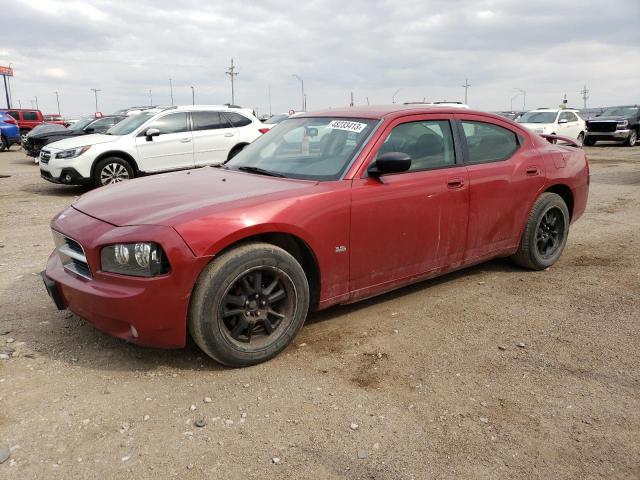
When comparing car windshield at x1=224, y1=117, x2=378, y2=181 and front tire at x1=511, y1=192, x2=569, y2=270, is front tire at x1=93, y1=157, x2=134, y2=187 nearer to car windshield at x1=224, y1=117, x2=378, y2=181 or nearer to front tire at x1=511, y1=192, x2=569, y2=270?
car windshield at x1=224, y1=117, x2=378, y2=181

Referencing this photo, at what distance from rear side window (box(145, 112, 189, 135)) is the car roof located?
670cm

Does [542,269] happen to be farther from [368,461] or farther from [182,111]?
[182,111]

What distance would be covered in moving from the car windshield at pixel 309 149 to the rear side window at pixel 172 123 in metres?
6.69

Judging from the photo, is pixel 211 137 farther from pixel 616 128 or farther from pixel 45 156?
pixel 616 128

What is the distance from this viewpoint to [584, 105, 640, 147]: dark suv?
23344mm

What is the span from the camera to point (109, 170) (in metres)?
9.99

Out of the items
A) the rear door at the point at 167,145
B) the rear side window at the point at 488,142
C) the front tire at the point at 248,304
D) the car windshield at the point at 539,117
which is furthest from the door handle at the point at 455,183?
the car windshield at the point at 539,117

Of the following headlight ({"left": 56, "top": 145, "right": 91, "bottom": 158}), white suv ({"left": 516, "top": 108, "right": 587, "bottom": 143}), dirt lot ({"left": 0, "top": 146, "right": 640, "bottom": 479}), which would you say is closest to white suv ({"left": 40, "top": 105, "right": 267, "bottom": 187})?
headlight ({"left": 56, "top": 145, "right": 91, "bottom": 158})

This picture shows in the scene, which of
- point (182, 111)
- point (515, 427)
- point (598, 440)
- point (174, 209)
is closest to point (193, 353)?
point (174, 209)

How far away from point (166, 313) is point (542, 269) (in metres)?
3.73

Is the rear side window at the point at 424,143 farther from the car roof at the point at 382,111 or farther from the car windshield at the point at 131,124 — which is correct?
the car windshield at the point at 131,124

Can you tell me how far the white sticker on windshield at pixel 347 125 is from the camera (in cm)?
381

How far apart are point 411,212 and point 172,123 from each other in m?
8.05

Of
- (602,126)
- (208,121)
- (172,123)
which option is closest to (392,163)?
(172,123)
